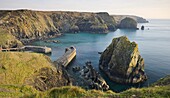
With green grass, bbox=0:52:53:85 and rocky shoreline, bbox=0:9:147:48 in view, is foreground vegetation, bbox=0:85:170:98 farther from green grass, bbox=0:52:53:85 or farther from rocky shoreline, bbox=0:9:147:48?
rocky shoreline, bbox=0:9:147:48

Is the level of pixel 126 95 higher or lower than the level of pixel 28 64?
higher

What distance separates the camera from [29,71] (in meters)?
41.2

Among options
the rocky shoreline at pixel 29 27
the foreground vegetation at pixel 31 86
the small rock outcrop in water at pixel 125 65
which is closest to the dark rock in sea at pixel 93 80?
the small rock outcrop in water at pixel 125 65

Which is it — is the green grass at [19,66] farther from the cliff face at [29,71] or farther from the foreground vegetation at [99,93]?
the foreground vegetation at [99,93]

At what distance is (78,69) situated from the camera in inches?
2594

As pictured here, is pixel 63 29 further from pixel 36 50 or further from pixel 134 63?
pixel 134 63

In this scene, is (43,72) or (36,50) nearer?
(43,72)

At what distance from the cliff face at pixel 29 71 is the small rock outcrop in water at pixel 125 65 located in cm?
1642

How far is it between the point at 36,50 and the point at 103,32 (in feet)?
342

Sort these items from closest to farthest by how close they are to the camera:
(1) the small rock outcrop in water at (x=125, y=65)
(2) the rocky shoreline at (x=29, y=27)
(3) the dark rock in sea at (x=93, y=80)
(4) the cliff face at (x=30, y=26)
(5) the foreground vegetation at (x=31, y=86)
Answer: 1. (5) the foreground vegetation at (x=31, y=86)
2. (3) the dark rock in sea at (x=93, y=80)
3. (1) the small rock outcrop in water at (x=125, y=65)
4. (2) the rocky shoreline at (x=29, y=27)
5. (4) the cliff face at (x=30, y=26)

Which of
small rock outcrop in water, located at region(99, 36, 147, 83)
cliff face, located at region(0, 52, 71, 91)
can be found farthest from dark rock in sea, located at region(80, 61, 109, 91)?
cliff face, located at region(0, 52, 71, 91)

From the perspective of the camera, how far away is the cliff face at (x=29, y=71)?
37.0 m

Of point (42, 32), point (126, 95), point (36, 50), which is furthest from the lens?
point (42, 32)

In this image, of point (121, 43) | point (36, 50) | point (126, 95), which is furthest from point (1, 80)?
point (36, 50)
